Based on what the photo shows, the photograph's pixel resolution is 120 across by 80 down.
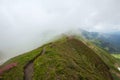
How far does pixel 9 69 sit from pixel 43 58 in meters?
18.4

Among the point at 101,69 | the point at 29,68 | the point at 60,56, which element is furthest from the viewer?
the point at 101,69

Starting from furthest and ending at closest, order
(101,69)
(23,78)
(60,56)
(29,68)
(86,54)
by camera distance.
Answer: (86,54), (101,69), (60,56), (29,68), (23,78)

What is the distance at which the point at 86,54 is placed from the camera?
14162 cm

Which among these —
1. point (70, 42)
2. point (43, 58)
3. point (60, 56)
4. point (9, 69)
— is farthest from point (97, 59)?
point (9, 69)

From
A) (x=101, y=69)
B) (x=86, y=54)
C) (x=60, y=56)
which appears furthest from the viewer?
(x=86, y=54)

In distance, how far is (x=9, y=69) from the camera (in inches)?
3935

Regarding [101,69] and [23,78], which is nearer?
[23,78]

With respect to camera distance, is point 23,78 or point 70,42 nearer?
point 23,78

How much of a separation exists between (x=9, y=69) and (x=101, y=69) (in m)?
63.7

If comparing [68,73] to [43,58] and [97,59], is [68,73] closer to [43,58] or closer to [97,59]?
[43,58]

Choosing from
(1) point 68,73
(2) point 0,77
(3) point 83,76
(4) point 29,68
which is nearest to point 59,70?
(1) point 68,73

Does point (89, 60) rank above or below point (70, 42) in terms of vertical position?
below

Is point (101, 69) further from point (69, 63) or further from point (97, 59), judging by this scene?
point (69, 63)

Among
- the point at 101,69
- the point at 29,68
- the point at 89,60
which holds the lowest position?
the point at 101,69
